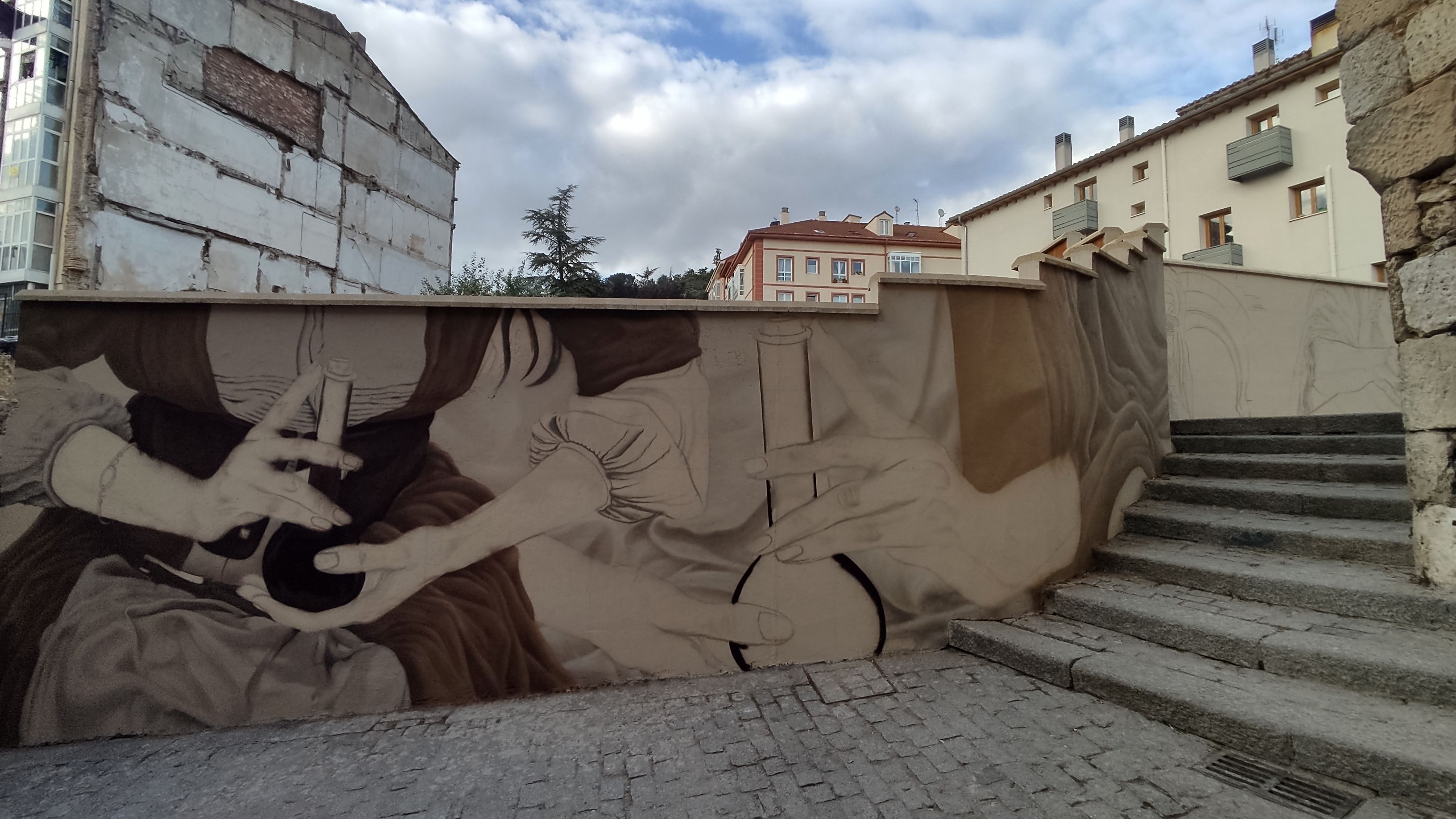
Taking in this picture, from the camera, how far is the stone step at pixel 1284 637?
2443mm

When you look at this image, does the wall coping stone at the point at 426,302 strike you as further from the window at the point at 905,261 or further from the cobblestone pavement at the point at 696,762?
the window at the point at 905,261

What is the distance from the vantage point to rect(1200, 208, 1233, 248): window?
56.7 ft

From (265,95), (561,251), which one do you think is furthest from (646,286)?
(265,95)

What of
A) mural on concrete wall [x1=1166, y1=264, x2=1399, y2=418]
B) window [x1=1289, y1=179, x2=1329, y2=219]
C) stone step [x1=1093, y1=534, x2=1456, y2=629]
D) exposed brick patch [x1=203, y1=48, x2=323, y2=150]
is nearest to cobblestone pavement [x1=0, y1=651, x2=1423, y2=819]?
stone step [x1=1093, y1=534, x2=1456, y2=629]

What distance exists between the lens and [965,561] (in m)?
3.80

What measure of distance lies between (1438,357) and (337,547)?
5.90m

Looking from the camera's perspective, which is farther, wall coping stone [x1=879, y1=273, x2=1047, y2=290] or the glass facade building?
the glass facade building

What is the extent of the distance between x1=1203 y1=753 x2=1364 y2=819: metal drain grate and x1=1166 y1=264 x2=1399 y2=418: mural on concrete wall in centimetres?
486

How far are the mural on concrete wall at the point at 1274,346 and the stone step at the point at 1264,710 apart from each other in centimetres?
425

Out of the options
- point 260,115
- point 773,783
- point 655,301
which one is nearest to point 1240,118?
point 655,301

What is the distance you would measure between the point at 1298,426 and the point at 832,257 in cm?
3742

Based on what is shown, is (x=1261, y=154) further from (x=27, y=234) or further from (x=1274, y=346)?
(x=27, y=234)

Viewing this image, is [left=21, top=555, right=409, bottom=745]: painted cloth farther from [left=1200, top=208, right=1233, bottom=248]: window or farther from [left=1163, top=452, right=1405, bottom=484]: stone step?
[left=1200, top=208, right=1233, bottom=248]: window

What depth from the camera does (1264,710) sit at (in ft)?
8.07
